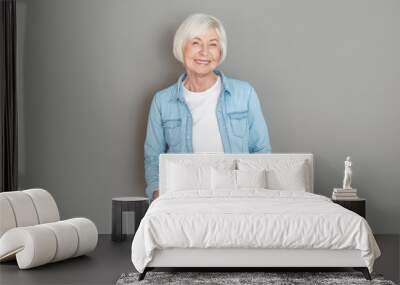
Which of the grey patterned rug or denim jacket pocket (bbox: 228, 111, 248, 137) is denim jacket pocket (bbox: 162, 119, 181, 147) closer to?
denim jacket pocket (bbox: 228, 111, 248, 137)

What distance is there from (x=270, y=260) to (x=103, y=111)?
3.03 metres

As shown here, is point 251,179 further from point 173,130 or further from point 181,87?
point 181,87

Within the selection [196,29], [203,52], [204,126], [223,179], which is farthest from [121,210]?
[196,29]

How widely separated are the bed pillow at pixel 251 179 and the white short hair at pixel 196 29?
1371mm

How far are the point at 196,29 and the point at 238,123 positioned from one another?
1020 millimetres

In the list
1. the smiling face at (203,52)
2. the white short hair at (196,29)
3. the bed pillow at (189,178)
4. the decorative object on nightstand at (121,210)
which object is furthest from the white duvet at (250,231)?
the white short hair at (196,29)

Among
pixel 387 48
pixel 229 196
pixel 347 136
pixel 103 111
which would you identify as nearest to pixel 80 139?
pixel 103 111

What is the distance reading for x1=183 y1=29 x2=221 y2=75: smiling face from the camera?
7176 mm

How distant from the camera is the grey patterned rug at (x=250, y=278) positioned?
482 cm

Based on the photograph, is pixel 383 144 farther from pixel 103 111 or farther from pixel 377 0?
pixel 103 111

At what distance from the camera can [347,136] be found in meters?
7.38

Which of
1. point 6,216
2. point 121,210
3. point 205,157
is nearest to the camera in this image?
point 6,216

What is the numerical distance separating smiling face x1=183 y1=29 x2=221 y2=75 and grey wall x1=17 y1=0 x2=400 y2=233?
20 cm

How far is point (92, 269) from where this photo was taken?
17.7ft
